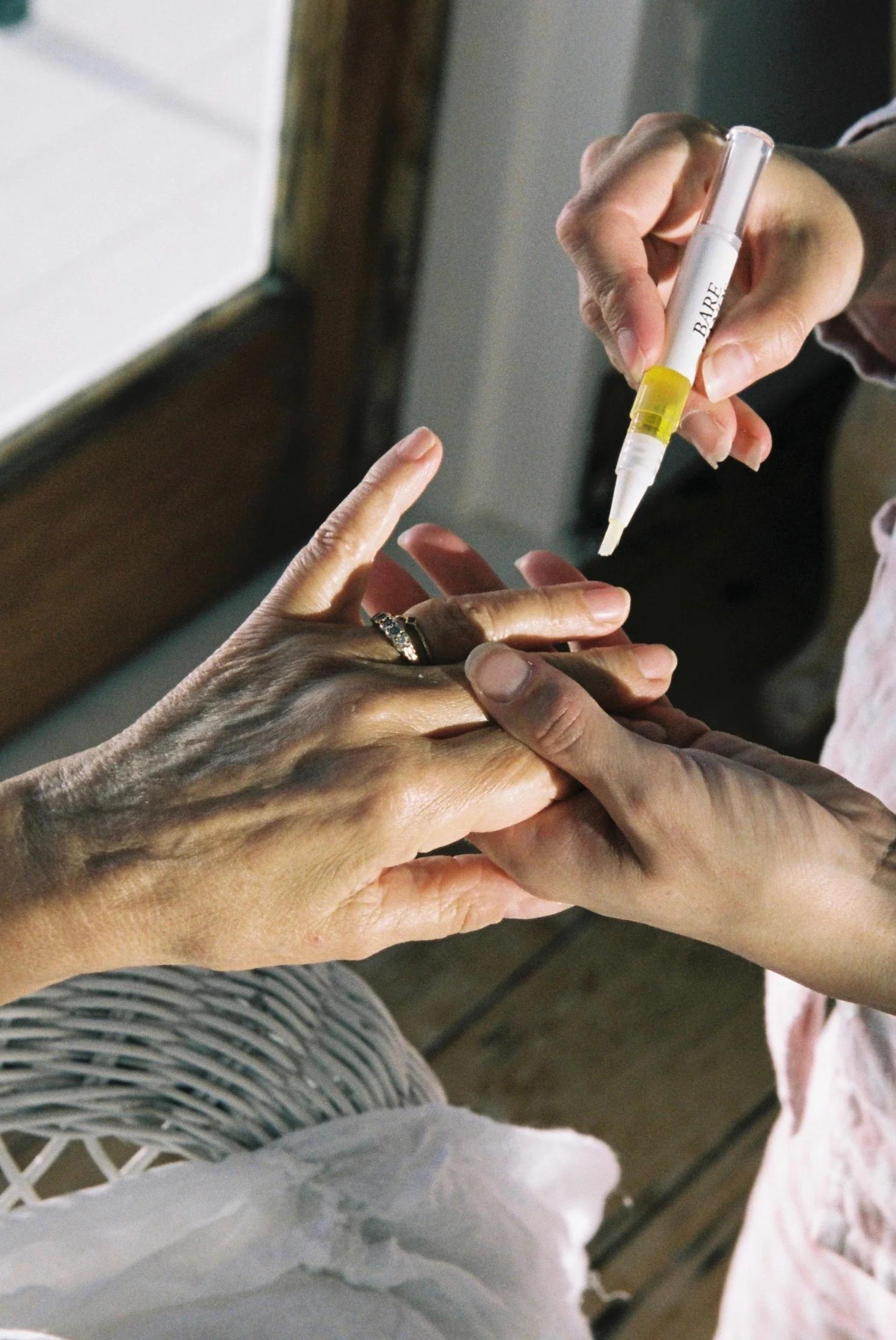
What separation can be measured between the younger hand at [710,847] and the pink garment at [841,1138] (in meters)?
0.10

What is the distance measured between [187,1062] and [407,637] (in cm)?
29

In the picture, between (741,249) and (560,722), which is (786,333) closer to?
(741,249)

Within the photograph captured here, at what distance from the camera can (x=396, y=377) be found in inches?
79.4

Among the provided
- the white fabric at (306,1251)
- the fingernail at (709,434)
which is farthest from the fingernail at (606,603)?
the white fabric at (306,1251)

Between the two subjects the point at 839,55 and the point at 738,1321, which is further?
Answer: the point at 839,55

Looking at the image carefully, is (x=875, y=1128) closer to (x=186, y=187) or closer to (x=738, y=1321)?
(x=738, y=1321)

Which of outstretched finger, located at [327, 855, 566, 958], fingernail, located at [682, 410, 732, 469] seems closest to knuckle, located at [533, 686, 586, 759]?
outstretched finger, located at [327, 855, 566, 958]

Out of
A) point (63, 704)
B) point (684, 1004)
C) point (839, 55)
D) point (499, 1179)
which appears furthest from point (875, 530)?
point (839, 55)

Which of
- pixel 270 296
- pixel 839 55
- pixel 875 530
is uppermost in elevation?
pixel 839 55

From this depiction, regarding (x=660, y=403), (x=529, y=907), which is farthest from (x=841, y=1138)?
(x=660, y=403)

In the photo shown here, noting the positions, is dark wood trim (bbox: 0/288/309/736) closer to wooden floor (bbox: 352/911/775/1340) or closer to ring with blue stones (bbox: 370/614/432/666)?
wooden floor (bbox: 352/911/775/1340)

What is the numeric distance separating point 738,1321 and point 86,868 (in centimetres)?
60

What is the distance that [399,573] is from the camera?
1051mm

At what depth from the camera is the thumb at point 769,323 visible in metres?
0.92
